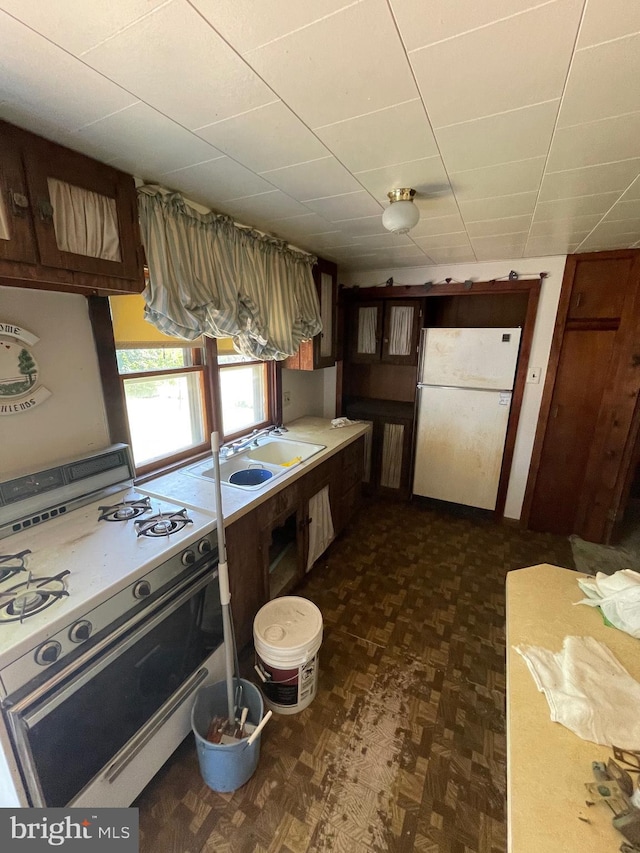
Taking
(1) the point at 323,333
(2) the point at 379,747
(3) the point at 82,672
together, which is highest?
(1) the point at 323,333

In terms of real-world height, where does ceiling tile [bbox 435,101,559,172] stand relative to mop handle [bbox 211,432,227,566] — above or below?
above

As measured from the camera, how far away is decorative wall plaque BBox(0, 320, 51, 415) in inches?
49.8

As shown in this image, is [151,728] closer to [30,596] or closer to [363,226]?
[30,596]

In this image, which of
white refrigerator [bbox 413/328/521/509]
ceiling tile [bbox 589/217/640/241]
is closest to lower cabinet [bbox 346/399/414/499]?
white refrigerator [bbox 413/328/521/509]

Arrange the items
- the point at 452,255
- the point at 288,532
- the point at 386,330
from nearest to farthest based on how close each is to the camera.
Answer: the point at 288,532 → the point at 452,255 → the point at 386,330

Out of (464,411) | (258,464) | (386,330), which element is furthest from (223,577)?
(386,330)

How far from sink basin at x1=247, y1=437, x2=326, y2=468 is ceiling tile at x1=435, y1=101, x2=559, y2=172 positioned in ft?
5.66

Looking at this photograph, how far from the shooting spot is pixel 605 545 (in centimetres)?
276

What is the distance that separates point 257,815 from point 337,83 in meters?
2.28

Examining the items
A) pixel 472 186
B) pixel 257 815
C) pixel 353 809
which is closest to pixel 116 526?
pixel 257 815

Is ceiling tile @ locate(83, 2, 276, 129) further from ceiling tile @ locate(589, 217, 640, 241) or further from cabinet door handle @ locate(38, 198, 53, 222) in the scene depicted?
ceiling tile @ locate(589, 217, 640, 241)

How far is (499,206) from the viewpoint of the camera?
5.46 feet

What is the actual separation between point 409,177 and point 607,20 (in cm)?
73

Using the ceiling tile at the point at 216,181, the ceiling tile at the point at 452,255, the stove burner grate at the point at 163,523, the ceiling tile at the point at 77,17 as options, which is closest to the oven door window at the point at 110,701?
the stove burner grate at the point at 163,523
